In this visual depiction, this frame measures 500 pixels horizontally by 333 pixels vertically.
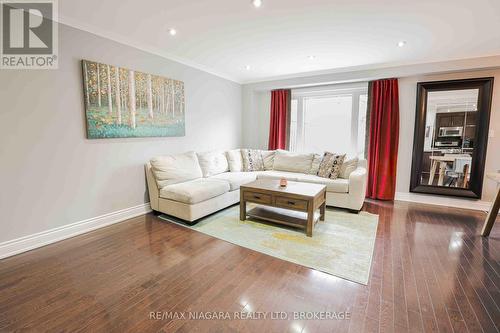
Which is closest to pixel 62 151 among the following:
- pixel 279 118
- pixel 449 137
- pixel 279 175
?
pixel 279 175

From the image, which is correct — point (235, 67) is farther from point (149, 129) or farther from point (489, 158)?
point (489, 158)

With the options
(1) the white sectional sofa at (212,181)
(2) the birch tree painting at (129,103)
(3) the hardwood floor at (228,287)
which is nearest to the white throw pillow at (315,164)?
(1) the white sectional sofa at (212,181)

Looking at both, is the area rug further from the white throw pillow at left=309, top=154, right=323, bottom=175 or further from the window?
the window

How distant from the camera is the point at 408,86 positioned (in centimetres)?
422

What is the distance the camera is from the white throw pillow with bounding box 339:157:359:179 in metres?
4.05

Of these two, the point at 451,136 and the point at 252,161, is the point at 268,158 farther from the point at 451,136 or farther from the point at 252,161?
the point at 451,136

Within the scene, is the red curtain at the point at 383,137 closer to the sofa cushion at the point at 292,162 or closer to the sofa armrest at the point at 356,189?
the sofa armrest at the point at 356,189

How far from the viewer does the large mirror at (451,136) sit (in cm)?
379

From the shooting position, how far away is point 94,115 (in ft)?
9.54

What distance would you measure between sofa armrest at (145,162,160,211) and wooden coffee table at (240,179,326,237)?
4.11 ft

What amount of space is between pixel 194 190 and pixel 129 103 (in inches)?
59.0

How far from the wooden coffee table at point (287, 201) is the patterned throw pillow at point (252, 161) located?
131 cm

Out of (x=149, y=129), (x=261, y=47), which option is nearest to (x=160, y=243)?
(x=149, y=129)

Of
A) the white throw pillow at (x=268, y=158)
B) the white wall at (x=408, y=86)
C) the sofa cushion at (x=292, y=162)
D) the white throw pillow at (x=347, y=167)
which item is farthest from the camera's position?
the white throw pillow at (x=268, y=158)
